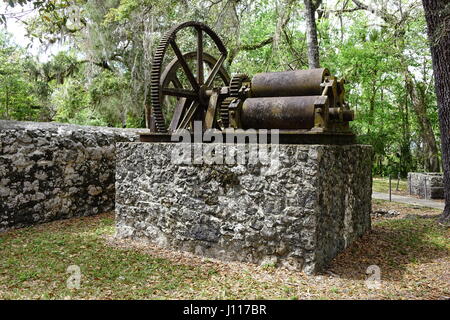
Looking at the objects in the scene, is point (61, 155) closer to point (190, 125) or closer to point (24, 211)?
point (24, 211)

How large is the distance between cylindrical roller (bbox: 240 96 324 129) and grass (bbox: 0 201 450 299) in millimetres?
1690

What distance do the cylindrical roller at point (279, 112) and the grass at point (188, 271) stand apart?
66.5 inches

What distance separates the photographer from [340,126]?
16.3ft

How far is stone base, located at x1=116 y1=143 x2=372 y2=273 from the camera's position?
160 inches

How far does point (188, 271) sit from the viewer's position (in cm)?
416

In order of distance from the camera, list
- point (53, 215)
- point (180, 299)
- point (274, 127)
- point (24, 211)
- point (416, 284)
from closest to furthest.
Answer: point (180, 299), point (416, 284), point (274, 127), point (24, 211), point (53, 215)

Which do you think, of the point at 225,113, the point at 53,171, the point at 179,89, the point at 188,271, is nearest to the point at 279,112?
the point at 225,113

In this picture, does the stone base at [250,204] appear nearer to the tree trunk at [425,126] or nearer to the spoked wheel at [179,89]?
the spoked wheel at [179,89]

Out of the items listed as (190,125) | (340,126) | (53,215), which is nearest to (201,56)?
(190,125)

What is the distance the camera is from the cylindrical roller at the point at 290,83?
4.66 m

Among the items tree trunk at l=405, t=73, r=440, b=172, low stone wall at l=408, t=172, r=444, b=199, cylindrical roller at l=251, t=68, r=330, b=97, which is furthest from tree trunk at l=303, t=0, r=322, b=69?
tree trunk at l=405, t=73, r=440, b=172

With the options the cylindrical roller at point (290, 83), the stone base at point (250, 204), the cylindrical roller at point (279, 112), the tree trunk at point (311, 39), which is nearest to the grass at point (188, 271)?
the stone base at point (250, 204)

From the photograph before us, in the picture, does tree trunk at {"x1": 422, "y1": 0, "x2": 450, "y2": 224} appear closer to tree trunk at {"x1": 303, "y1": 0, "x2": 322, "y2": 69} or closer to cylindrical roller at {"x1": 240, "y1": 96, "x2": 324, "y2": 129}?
tree trunk at {"x1": 303, "y1": 0, "x2": 322, "y2": 69}

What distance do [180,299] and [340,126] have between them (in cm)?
298
